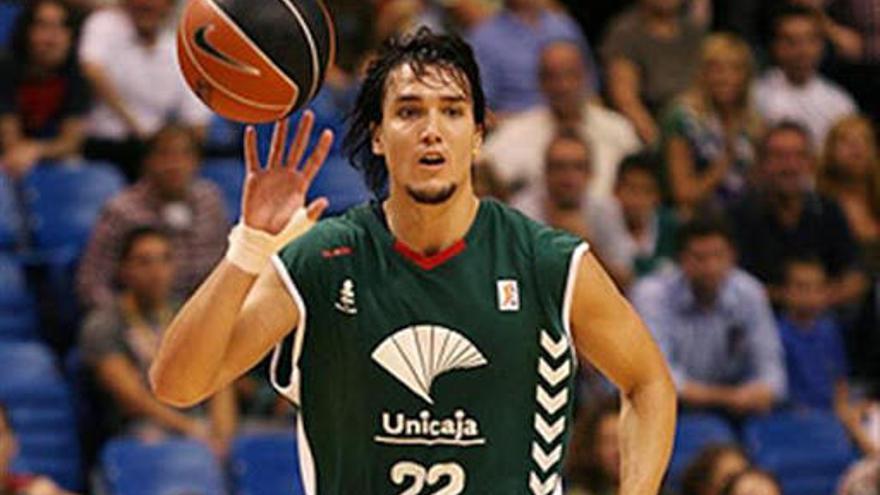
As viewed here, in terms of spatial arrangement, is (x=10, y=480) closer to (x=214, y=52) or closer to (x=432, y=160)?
(x=214, y=52)

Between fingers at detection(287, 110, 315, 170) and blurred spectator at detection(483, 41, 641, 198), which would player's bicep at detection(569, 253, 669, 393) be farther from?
blurred spectator at detection(483, 41, 641, 198)

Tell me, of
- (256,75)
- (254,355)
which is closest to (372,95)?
(256,75)

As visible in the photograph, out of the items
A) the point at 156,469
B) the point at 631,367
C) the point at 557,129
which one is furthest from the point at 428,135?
the point at 557,129

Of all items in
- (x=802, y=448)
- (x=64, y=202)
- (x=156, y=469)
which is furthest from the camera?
(x=64, y=202)

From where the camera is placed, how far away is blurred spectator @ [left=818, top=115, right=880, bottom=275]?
10.9m

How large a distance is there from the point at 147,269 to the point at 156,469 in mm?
866

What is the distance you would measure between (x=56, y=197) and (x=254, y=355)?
520cm

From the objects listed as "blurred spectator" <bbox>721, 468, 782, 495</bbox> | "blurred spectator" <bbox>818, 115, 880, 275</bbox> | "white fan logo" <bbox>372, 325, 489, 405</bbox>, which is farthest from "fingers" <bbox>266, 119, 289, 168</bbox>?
"blurred spectator" <bbox>818, 115, 880, 275</bbox>

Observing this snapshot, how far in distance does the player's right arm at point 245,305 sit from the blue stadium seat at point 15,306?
459cm

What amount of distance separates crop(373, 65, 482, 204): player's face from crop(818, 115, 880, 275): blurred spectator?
6.55 metres

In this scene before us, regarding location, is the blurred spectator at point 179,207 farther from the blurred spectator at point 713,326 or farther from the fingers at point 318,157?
the fingers at point 318,157

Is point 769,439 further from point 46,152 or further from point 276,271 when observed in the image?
point 276,271

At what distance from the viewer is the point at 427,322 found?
15.2 feet

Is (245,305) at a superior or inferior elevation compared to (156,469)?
superior
